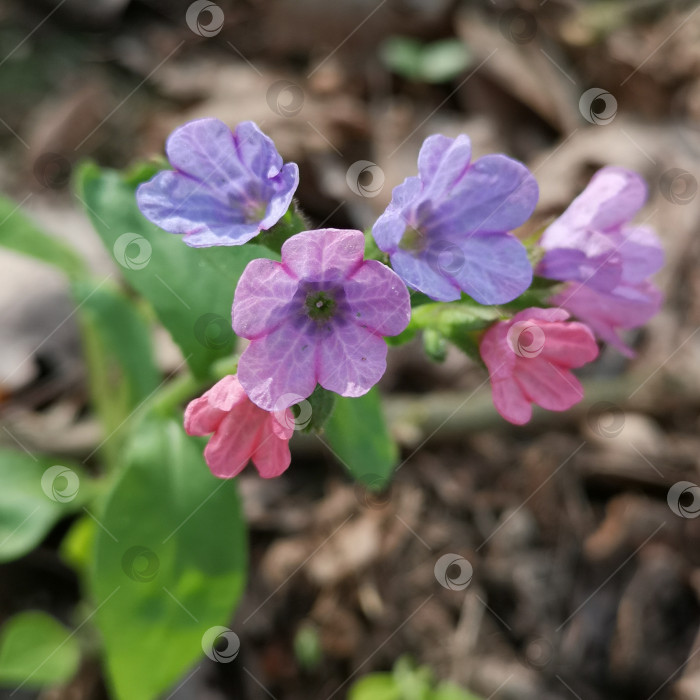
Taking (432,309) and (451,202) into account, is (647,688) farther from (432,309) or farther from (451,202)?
(451,202)

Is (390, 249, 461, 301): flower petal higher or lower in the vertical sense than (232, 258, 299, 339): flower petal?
higher

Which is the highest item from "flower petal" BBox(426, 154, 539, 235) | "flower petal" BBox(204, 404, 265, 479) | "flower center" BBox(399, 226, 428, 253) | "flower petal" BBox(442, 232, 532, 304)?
"flower petal" BBox(426, 154, 539, 235)

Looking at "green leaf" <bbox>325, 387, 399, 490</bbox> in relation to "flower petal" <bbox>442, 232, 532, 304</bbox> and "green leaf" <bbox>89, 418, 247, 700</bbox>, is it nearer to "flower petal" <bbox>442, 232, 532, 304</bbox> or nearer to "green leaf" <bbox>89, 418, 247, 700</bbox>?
"green leaf" <bbox>89, 418, 247, 700</bbox>

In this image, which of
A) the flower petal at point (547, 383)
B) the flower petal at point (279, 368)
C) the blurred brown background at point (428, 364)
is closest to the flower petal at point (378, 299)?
the flower petal at point (279, 368)

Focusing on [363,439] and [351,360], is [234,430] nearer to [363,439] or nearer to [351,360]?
[351,360]

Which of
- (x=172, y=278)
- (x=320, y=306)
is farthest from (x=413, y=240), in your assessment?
(x=172, y=278)

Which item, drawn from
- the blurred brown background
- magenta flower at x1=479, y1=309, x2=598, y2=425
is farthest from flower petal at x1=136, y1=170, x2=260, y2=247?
the blurred brown background
